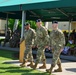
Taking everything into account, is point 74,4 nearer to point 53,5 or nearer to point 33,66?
point 53,5

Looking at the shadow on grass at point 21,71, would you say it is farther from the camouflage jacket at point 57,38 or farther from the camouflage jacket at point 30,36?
the camouflage jacket at point 57,38

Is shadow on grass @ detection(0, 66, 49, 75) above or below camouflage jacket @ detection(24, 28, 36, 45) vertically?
below

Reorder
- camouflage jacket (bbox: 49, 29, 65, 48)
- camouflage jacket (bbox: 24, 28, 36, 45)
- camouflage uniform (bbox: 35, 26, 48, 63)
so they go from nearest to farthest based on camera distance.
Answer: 1. camouflage jacket (bbox: 49, 29, 65, 48)
2. camouflage uniform (bbox: 35, 26, 48, 63)
3. camouflage jacket (bbox: 24, 28, 36, 45)

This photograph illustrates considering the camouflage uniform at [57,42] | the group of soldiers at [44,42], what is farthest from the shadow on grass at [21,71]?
the camouflage uniform at [57,42]

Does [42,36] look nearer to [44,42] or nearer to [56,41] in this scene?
[44,42]

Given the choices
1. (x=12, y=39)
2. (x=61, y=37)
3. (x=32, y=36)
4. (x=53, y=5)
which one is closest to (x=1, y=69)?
(x=32, y=36)

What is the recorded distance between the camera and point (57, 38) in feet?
32.8

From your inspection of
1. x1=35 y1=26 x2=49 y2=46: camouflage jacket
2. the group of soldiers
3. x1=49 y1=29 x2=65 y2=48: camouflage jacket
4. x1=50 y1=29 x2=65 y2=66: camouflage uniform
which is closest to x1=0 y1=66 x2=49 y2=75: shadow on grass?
the group of soldiers

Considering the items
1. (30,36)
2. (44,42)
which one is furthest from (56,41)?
(30,36)

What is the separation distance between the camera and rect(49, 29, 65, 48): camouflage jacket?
32.4 feet

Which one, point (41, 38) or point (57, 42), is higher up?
point (41, 38)

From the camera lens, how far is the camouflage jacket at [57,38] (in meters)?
9.89

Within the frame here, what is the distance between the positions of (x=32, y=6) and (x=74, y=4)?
2.72 meters

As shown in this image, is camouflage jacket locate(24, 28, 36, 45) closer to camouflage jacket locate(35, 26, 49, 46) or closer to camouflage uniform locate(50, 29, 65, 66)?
camouflage jacket locate(35, 26, 49, 46)
